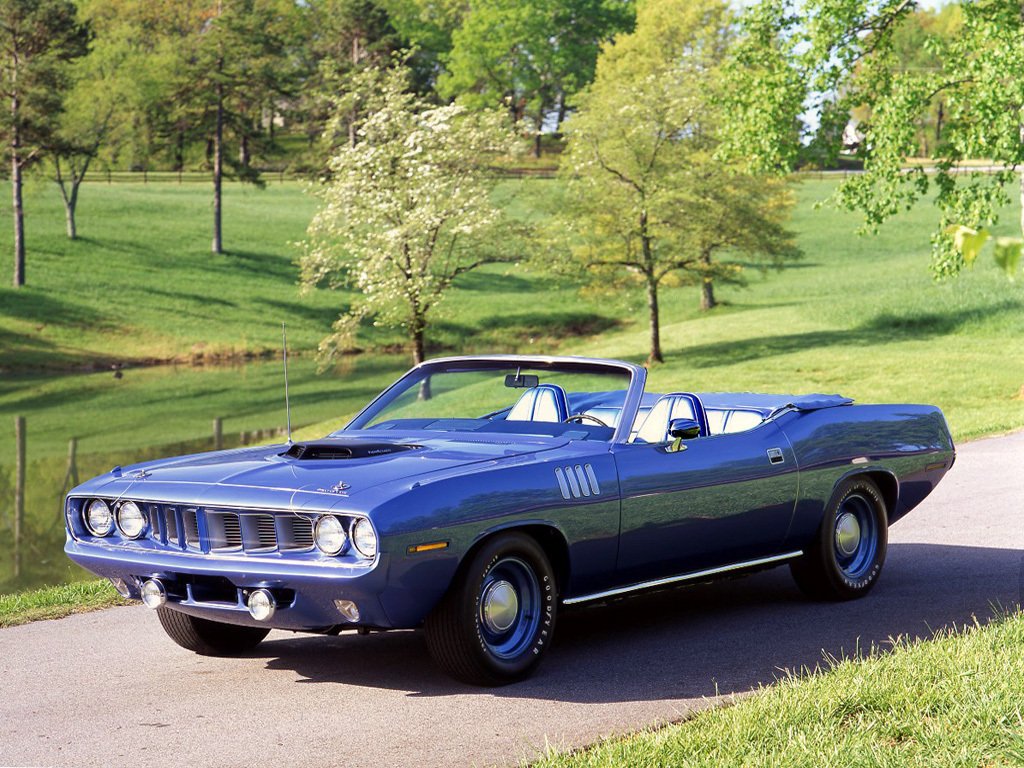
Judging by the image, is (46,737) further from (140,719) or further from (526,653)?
(526,653)

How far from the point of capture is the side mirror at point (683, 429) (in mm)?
7062

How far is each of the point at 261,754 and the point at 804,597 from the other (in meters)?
4.03

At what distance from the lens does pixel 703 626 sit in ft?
24.8

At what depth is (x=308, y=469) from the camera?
6328 mm

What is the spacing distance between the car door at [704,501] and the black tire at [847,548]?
1.18 ft

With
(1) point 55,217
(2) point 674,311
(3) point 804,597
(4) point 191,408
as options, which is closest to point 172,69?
(1) point 55,217

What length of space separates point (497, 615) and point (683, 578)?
1375 mm

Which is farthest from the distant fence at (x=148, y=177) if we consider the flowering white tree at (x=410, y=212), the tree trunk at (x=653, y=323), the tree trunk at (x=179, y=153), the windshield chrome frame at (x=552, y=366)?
the windshield chrome frame at (x=552, y=366)

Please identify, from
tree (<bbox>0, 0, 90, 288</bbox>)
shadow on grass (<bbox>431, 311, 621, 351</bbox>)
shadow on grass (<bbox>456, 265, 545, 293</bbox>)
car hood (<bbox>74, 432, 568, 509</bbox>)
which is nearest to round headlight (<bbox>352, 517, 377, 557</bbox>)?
car hood (<bbox>74, 432, 568, 509</bbox>)

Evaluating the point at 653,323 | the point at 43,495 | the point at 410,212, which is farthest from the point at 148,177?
the point at 43,495

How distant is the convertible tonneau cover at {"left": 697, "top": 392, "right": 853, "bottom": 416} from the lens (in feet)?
27.0

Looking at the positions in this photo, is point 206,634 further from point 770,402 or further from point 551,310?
point 551,310

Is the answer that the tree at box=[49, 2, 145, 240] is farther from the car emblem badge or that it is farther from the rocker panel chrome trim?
the car emblem badge

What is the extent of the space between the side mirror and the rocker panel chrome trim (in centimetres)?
74
